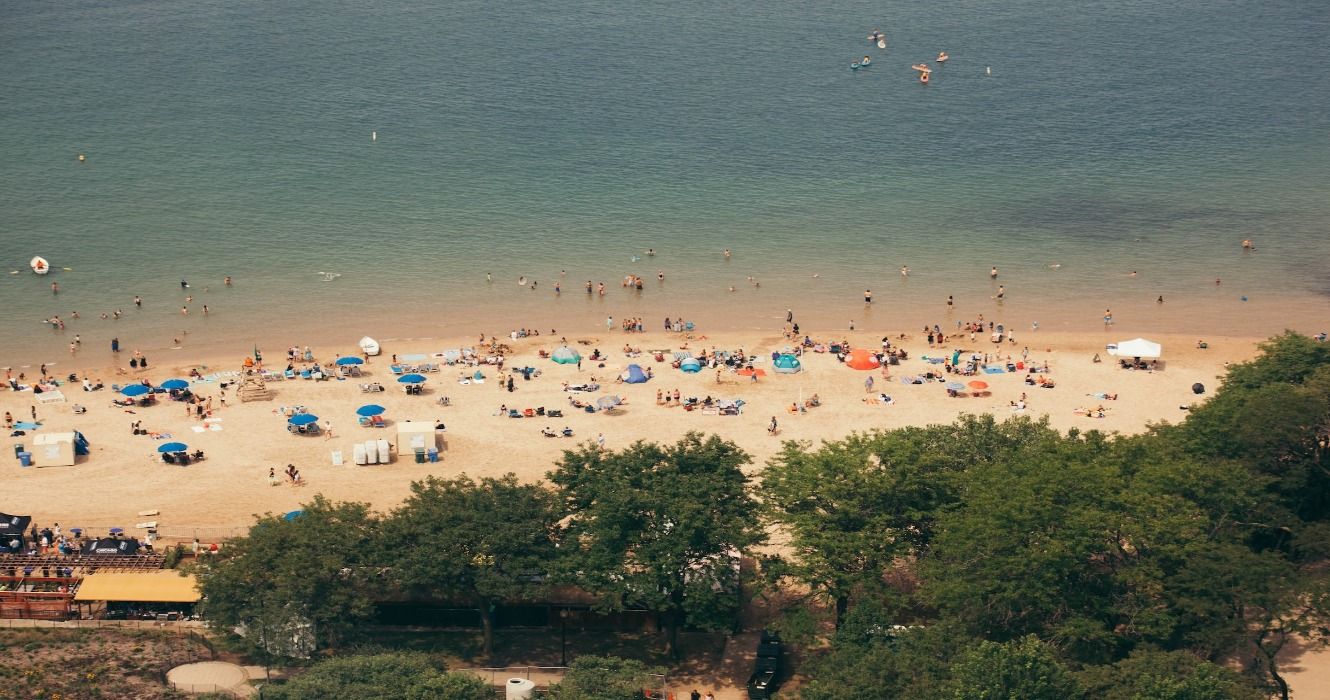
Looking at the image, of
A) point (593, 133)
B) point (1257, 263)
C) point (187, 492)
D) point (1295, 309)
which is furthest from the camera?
point (593, 133)

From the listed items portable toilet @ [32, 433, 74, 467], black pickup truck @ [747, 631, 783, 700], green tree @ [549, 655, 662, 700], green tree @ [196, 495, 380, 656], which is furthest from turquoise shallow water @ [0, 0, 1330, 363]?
green tree @ [549, 655, 662, 700]

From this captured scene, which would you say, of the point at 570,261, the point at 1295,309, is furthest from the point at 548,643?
the point at 1295,309

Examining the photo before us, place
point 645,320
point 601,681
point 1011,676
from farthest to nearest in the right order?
point 645,320
point 601,681
point 1011,676

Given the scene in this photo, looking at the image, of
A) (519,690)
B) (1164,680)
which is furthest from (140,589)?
(1164,680)

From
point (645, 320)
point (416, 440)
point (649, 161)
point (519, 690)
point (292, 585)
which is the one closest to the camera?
point (519, 690)

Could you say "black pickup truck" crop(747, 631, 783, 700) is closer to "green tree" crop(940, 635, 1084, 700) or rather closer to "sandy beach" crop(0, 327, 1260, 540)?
"green tree" crop(940, 635, 1084, 700)

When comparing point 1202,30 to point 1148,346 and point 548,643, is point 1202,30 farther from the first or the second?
point 548,643

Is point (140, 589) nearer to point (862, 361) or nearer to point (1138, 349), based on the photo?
point (862, 361)
